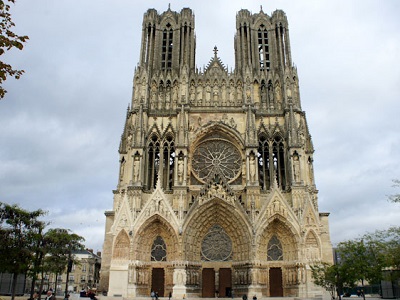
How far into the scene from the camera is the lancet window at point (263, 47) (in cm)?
3488

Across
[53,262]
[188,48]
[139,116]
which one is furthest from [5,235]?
[188,48]

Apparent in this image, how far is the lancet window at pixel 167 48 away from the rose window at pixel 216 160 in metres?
8.32

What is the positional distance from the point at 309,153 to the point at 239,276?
11436mm

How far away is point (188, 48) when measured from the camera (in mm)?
35281

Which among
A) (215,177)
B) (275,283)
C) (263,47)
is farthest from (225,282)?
(263,47)

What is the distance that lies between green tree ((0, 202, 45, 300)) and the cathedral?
224 inches

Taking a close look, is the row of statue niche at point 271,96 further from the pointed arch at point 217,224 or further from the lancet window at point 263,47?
the pointed arch at point 217,224

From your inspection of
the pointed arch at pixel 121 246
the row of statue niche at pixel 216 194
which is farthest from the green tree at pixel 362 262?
the pointed arch at pixel 121 246

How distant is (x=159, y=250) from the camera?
2822cm

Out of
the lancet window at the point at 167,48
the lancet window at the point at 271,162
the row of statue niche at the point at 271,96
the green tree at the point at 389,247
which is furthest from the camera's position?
the lancet window at the point at 167,48

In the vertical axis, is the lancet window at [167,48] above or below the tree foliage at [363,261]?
above

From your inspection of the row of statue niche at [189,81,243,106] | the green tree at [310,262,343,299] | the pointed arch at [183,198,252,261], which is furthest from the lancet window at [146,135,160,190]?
the green tree at [310,262,343,299]

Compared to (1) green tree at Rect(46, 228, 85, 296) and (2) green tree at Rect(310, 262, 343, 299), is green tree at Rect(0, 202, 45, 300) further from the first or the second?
(2) green tree at Rect(310, 262, 343, 299)

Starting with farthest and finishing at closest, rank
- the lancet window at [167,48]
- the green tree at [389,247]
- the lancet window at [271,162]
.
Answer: the lancet window at [167,48] → the lancet window at [271,162] → the green tree at [389,247]
